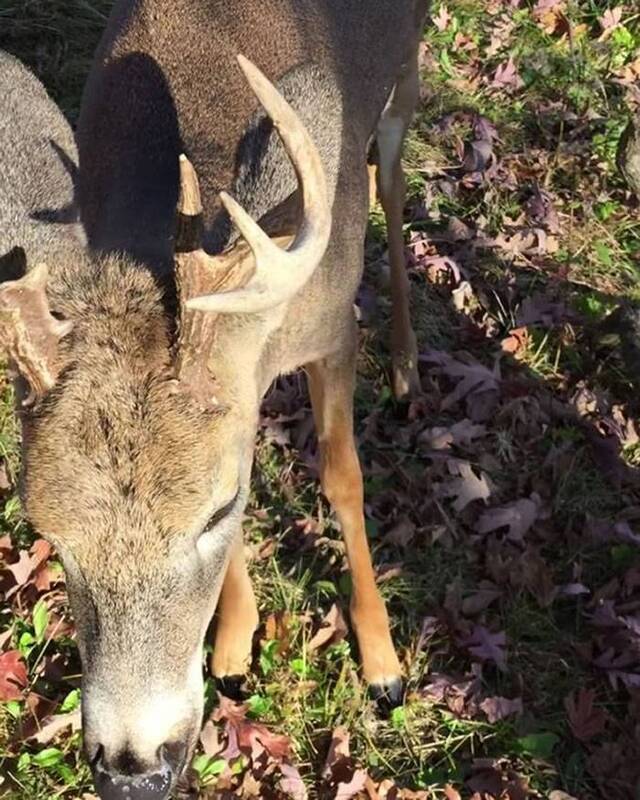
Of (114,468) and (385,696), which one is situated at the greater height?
(114,468)

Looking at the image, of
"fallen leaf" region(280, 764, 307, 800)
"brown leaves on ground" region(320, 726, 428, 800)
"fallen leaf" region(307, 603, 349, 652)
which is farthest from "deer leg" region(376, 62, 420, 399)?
"fallen leaf" region(280, 764, 307, 800)

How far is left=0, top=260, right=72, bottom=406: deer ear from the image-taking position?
2.96 metres

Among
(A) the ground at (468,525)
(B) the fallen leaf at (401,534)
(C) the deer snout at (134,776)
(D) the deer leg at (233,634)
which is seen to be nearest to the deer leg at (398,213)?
(A) the ground at (468,525)

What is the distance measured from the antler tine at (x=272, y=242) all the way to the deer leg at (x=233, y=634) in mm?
1909

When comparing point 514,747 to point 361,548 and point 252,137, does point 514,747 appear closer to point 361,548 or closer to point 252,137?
point 361,548

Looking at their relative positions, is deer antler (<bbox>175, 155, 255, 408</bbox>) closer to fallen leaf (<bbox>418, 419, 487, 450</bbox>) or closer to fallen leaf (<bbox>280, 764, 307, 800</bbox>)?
fallen leaf (<bbox>280, 764, 307, 800</bbox>)

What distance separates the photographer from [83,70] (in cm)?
724

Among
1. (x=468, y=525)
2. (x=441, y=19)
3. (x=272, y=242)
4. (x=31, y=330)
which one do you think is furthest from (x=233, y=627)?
(x=441, y=19)

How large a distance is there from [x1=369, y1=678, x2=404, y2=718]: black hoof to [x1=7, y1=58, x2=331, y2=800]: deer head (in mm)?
1590

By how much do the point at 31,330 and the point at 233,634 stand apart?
2025 mm

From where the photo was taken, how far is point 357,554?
15.5ft

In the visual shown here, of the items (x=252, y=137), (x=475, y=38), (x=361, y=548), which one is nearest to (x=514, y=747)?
(x=361, y=548)

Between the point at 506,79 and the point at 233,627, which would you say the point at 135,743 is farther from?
the point at 506,79

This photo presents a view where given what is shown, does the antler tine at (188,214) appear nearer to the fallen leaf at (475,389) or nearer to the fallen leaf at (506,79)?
the fallen leaf at (475,389)
